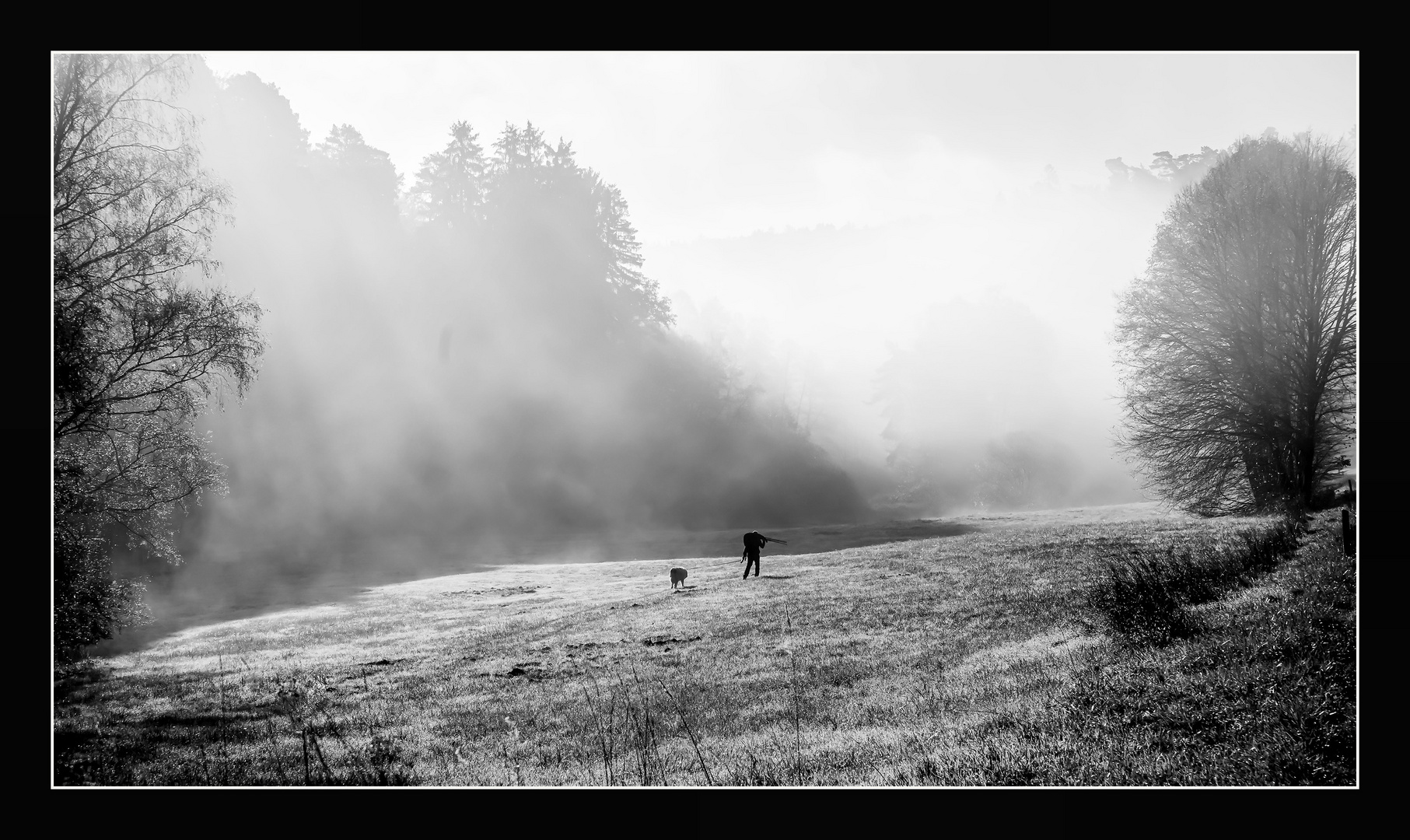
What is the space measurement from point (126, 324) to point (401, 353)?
2889 millimetres

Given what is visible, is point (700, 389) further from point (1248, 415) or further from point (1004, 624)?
point (1248, 415)

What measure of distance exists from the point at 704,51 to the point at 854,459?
770 cm

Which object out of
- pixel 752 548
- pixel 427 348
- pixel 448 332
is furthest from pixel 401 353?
pixel 752 548

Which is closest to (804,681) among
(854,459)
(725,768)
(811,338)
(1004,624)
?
(725,768)

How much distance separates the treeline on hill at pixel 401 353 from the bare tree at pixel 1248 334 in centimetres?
574

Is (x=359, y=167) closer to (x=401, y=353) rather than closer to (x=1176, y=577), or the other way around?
(x=401, y=353)

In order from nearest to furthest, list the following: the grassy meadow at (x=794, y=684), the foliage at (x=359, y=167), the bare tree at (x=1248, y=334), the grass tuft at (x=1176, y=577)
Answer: the grassy meadow at (x=794, y=684) → the grass tuft at (x=1176, y=577) → the bare tree at (x=1248, y=334) → the foliage at (x=359, y=167)

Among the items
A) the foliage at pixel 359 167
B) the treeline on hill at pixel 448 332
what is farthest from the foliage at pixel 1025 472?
the foliage at pixel 359 167

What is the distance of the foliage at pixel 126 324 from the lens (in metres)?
7.07

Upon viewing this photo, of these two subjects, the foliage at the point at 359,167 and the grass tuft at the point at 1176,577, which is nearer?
the grass tuft at the point at 1176,577

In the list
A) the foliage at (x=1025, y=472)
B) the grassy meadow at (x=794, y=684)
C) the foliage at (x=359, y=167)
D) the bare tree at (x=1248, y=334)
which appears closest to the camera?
the grassy meadow at (x=794, y=684)

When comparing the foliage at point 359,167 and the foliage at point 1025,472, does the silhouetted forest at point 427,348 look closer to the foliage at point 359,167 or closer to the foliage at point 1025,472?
the foliage at point 359,167

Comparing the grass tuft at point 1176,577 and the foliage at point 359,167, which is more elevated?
the foliage at point 359,167

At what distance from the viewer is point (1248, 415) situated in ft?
26.4
